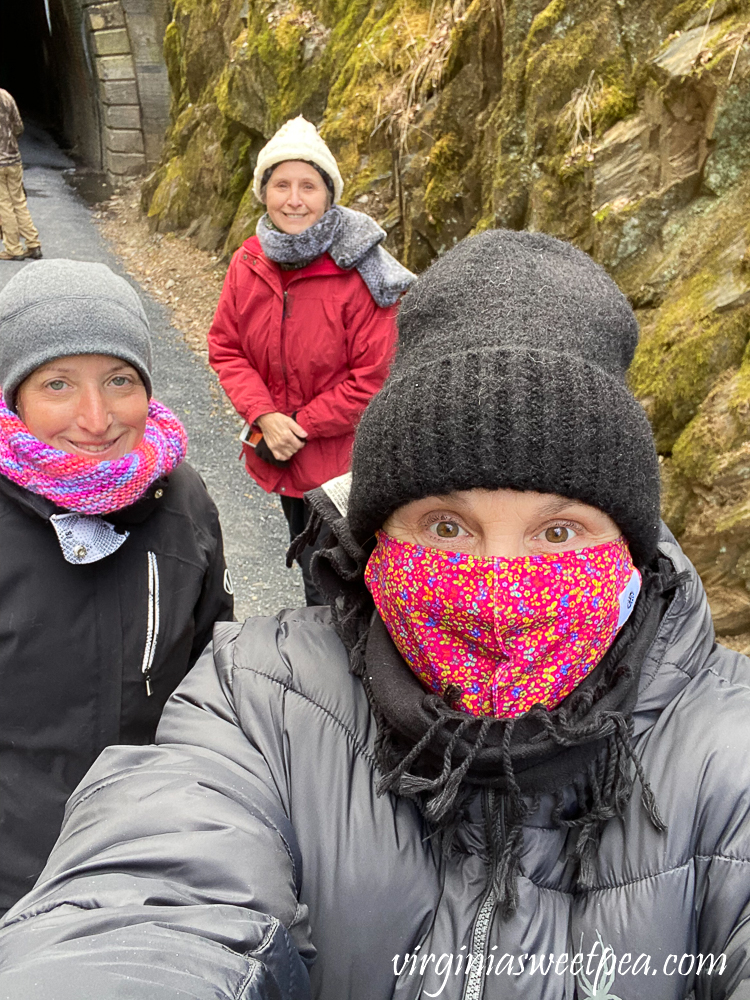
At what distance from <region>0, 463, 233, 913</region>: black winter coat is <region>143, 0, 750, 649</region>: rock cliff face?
223cm

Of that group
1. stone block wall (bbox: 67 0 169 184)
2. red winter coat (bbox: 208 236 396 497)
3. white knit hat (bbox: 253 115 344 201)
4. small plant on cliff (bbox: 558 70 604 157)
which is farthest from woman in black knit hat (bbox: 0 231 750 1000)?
stone block wall (bbox: 67 0 169 184)

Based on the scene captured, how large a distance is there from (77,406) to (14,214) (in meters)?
10.4

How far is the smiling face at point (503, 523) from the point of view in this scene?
1346 millimetres

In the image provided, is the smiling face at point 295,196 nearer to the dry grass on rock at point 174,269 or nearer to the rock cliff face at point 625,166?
the rock cliff face at point 625,166

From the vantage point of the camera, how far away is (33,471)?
2.00 metres

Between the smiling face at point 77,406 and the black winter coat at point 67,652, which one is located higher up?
the smiling face at point 77,406

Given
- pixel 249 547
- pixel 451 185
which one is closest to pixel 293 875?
pixel 249 547

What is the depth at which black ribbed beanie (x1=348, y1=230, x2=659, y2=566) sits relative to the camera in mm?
1275

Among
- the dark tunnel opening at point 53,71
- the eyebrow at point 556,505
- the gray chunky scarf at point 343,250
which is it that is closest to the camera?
the eyebrow at point 556,505

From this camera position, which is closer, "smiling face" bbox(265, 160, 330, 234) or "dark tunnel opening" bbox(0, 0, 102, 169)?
"smiling face" bbox(265, 160, 330, 234)

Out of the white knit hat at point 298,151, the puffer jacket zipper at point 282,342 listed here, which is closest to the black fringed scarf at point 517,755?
the puffer jacket zipper at point 282,342

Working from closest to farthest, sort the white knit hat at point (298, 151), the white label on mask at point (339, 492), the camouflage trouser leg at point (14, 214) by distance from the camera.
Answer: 1. the white label on mask at point (339, 492)
2. the white knit hat at point (298, 151)
3. the camouflage trouser leg at point (14, 214)

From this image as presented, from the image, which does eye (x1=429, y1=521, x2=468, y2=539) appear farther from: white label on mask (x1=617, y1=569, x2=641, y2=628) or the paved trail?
the paved trail

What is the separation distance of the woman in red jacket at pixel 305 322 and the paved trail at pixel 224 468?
1148 mm
